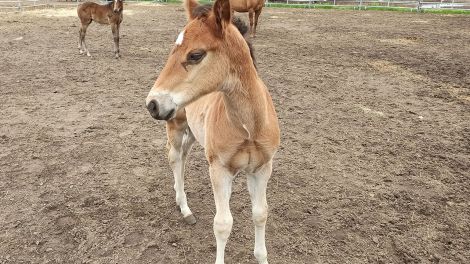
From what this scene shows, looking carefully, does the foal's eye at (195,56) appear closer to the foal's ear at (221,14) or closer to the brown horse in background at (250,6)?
the foal's ear at (221,14)

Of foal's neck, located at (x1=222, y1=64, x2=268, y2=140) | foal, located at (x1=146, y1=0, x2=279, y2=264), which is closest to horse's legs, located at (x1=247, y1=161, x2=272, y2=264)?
foal, located at (x1=146, y1=0, x2=279, y2=264)

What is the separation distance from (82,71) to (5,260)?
542 cm

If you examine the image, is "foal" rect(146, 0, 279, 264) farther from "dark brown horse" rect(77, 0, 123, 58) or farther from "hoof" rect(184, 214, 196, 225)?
"dark brown horse" rect(77, 0, 123, 58)

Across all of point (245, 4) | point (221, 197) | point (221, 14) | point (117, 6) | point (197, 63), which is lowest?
point (221, 197)

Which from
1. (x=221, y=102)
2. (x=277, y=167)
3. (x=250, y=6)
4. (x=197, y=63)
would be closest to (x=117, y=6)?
(x=250, y=6)

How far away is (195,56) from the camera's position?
6.48ft

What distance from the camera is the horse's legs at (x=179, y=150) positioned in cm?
324

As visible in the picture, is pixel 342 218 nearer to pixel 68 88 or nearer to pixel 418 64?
pixel 68 88

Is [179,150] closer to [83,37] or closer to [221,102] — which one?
[221,102]

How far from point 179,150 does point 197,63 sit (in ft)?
4.90

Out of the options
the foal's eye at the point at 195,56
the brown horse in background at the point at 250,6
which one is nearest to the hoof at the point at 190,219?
the foal's eye at the point at 195,56

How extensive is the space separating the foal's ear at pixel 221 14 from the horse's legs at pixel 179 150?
1.28 m

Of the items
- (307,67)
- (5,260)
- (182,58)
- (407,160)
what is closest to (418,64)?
(307,67)

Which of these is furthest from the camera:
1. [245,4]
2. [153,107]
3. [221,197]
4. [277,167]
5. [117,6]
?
[245,4]
